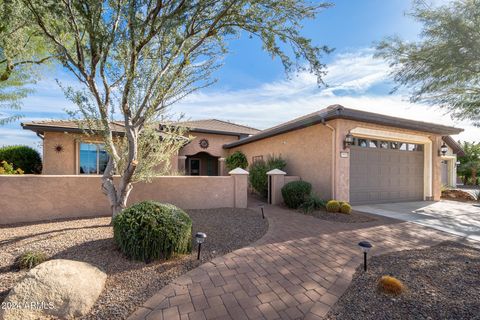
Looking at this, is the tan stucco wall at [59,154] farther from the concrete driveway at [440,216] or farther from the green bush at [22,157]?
the concrete driveway at [440,216]

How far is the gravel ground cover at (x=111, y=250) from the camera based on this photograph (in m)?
2.86

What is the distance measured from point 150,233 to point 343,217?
591 centimetres

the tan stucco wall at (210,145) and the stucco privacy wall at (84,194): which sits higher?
the tan stucco wall at (210,145)

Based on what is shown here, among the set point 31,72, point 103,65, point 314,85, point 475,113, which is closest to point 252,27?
point 314,85

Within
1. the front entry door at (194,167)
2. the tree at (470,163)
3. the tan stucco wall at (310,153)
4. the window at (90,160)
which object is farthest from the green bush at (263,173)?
the tree at (470,163)

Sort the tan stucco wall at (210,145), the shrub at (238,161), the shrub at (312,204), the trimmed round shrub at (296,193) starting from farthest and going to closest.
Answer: the tan stucco wall at (210,145), the shrub at (238,161), the trimmed round shrub at (296,193), the shrub at (312,204)

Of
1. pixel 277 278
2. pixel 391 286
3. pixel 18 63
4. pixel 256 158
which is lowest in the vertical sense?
pixel 277 278

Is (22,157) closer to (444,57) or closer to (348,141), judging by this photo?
(348,141)

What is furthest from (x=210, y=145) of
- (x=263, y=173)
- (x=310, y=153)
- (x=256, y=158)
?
(x=310, y=153)

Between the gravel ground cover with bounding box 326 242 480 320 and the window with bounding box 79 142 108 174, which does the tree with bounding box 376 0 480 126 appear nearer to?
the gravel ground cover with bounding box 326 242 480 320

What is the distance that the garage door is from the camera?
30.5 feet

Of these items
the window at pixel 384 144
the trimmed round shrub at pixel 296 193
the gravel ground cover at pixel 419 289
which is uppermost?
the window at pixel 384 144

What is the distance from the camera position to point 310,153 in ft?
32.0

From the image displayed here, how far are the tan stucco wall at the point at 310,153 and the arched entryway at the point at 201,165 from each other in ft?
21.9
